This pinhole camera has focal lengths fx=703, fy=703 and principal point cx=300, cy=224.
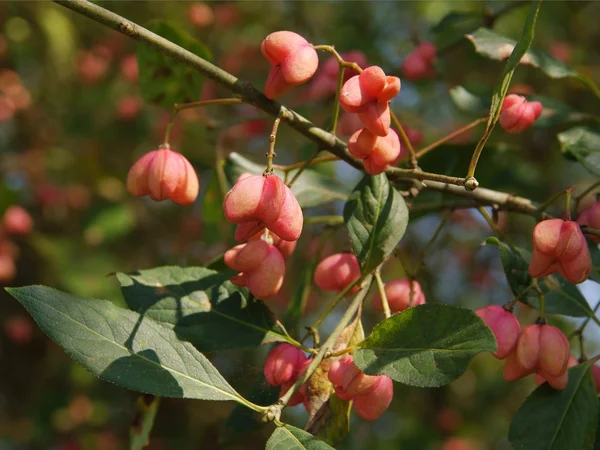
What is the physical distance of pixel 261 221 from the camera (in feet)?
2.62

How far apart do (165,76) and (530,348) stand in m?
0.73

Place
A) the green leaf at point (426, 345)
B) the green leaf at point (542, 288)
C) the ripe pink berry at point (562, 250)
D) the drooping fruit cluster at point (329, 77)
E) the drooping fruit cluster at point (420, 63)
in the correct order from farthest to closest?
the drooping fruit cluster at point (420, 63) → the drooping fruit cluster at point (329, 77) → the green leaf at point (542, 288) → the ripe pink berry at point (562, 250) → the green leaf at point (426, 345)

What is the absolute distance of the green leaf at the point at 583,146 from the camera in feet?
3.61

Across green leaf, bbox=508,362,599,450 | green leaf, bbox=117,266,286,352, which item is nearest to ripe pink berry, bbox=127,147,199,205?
green leaf, bbox=117,266,286,352

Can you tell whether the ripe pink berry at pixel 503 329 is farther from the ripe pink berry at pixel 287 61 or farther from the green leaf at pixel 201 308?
the ripe pink berry at pixel 287 61

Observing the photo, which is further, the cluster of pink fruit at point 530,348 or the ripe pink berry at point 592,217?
the ripe pink berry at point 592,217

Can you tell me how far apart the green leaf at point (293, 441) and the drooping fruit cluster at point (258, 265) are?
179 mm

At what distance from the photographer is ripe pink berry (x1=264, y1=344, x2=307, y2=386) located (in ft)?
2.81

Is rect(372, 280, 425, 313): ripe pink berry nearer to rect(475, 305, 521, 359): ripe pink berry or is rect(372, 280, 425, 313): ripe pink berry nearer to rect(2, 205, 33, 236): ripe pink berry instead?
rect(475, 305, 521, 359): ripe pink berry

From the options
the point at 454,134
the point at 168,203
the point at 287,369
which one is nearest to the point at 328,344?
the point at 287,369

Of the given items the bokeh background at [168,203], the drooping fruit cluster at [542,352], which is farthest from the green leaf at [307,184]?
the bokeh background at [168,203]

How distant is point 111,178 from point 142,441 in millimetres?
1742

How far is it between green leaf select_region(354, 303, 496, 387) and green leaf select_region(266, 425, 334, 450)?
0.31 feet

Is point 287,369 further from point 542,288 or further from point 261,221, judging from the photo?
point 542,288
